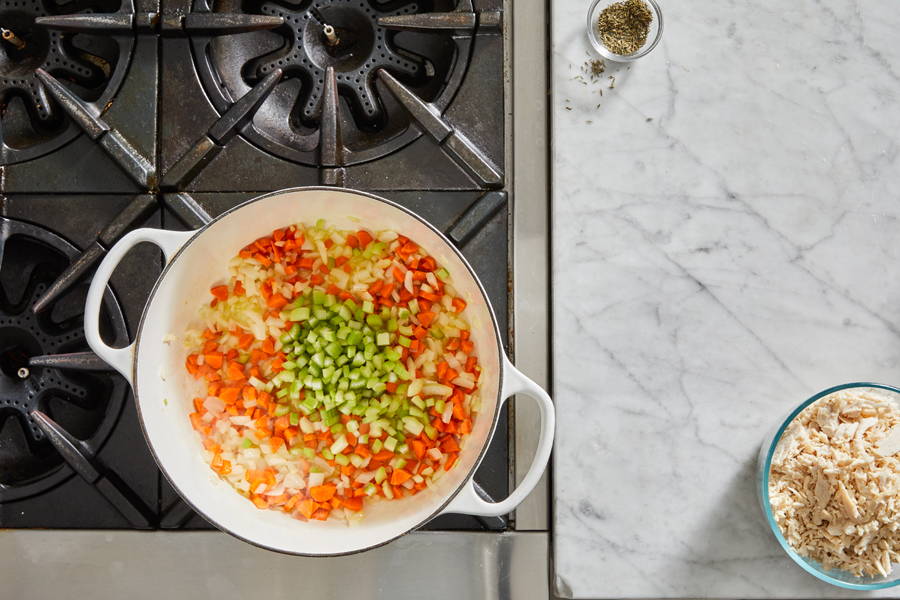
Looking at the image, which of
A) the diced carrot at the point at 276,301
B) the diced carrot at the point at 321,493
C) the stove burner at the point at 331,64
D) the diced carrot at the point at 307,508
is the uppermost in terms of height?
the stove burner at the point at 331,64

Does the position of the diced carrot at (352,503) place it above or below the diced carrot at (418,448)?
Result: below

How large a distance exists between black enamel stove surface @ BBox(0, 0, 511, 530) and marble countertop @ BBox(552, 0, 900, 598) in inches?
4.6

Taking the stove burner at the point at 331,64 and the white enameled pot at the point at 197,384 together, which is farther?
the stove burner at the point at 331,64

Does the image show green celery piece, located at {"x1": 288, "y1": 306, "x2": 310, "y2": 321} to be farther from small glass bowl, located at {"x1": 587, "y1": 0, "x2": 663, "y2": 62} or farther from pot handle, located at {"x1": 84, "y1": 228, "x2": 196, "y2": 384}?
small glass bowl, located at {"x1": 587, "y1": 0, "x2": 663, "y2": 62}

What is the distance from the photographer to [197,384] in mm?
919

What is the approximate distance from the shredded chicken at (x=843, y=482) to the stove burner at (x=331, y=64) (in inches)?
24.5

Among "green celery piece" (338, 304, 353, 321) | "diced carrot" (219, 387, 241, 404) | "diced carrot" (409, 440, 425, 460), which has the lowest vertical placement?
"diced carrot" (409, 440, 425, 460)

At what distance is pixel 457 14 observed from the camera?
0.92 metres

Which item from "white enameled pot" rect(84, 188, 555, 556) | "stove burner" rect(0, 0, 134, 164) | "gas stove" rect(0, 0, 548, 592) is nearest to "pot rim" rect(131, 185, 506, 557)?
"white enameled pot" rect(84, 188, 555, 556)

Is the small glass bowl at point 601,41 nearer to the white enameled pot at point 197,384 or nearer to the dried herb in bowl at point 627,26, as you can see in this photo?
the dried herb in bowl at point 627,26

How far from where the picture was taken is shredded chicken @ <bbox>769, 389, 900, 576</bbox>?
0.83m

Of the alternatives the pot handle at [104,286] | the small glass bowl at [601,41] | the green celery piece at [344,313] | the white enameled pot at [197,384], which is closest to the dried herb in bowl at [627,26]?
the small glass bowl at [601,41]

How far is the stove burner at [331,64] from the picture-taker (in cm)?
94

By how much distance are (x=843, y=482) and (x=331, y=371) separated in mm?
629
